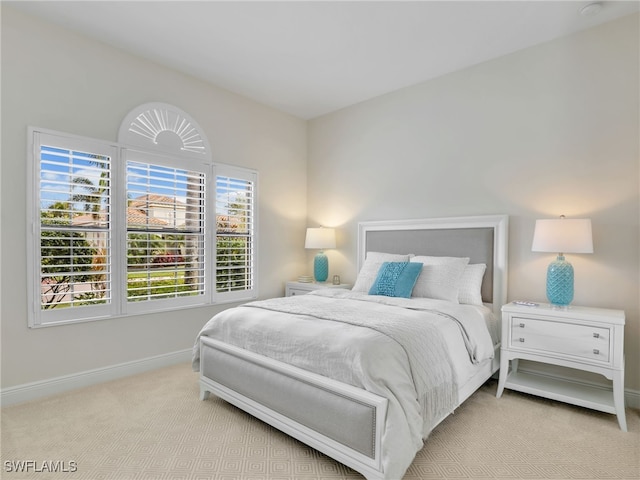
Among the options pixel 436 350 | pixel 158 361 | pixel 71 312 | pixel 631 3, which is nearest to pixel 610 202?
pixel 631 3

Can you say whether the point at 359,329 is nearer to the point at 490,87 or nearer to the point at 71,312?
the point at 71,312

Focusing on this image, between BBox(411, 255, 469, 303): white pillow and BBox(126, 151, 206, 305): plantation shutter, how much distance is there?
222 centimetres

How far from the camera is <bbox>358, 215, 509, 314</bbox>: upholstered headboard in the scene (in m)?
3.21

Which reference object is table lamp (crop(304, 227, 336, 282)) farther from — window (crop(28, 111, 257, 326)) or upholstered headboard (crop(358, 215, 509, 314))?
window (crop(28, 111, 257, 326))

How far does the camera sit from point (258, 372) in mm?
2297

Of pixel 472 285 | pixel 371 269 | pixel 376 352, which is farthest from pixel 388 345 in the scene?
pixel 371 269

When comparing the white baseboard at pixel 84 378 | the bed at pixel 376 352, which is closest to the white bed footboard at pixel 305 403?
the bed at pixel 376 352

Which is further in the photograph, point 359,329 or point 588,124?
point 588,124

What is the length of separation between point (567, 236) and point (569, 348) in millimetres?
784

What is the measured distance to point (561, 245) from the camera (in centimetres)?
262

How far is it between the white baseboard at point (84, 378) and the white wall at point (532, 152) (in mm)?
2678

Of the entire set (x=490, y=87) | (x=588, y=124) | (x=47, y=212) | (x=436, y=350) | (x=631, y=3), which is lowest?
(x=436, y=350)

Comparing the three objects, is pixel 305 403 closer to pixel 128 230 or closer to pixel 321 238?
pixel 128 230

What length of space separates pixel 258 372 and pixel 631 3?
363 centimetres
